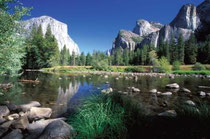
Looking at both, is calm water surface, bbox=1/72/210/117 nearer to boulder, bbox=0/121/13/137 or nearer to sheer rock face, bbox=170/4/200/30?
boulder, bbox=0/121/13/137

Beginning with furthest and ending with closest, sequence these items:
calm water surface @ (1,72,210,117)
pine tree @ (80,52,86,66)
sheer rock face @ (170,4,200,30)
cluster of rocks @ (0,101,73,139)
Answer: sheer rock face @ (170,4,200,30), pine tree @ (80,52,86,66), calm water surface @ (1,72,210,117), cluster of rocks @ (0,101,73,139)

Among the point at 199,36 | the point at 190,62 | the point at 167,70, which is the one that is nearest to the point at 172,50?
the point at 190,62

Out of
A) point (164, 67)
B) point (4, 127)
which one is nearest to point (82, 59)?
point (164, 67)

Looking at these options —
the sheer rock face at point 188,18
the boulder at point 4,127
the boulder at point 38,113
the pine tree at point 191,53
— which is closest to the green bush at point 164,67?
the pine tree at point 191,53

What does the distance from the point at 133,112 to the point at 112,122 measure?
1.14 metres

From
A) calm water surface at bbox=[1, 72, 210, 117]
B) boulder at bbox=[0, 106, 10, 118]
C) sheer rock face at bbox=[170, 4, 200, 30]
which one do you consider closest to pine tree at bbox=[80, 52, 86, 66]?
calm water surface at bbox=[1, 72, 210, 117]

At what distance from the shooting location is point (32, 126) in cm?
424

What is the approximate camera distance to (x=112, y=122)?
283 cm

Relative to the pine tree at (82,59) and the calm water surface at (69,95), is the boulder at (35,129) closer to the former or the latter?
the calm water surface at (69,95)

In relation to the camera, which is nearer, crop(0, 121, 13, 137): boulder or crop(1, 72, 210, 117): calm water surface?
crop(0, 121, 13, 137): boulder

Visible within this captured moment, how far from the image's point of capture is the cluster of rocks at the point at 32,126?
3.29 meters

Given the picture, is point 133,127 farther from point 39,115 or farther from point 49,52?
point 49,52

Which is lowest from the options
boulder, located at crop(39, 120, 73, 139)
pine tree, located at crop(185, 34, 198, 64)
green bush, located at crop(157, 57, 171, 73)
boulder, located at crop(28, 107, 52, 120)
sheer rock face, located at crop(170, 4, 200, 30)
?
boulder, located at crop(28, 107, 52, 120)

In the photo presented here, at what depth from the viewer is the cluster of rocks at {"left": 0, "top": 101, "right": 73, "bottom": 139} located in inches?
130
